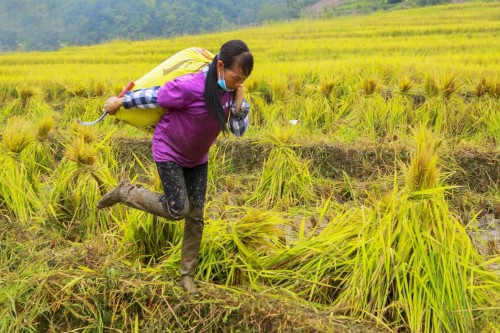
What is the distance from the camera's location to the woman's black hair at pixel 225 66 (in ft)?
7.66

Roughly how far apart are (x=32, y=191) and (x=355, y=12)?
33.6 meters

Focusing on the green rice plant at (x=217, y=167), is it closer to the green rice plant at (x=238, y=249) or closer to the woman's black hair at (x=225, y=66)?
the green rice plant at (x=238, y=249)

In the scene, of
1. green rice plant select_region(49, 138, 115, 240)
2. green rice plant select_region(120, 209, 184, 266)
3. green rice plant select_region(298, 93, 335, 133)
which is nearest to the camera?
green rice plant select_region(120, 209, 184, 266)

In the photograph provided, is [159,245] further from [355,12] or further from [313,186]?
[355,12]

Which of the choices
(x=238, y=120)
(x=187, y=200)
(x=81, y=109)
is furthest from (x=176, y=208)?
(x=81, y=109)

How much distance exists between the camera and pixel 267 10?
181ft

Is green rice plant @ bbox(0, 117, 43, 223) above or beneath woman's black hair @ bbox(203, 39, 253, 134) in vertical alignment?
beneath

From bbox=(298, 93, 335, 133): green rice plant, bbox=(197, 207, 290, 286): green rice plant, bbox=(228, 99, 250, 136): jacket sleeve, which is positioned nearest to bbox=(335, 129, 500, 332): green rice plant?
bbox=(197, 207, 290, 286): green rice plant

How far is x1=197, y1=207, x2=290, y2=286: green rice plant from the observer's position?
2.80 metres

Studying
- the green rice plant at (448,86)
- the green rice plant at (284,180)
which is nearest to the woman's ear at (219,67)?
the green rice plant at (284,180)

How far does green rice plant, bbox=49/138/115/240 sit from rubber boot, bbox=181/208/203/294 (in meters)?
1.12

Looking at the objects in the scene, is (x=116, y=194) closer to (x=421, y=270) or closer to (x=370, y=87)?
(x=421, y=270)

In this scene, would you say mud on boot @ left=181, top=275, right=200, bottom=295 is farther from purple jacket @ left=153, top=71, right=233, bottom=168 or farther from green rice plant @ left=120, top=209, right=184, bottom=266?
purple jacket @ left=153, top=71, right=233, bottom=168

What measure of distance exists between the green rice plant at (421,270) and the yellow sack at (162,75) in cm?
121
